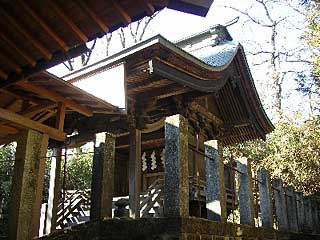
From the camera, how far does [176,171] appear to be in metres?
4.99

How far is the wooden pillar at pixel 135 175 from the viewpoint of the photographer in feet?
26.7

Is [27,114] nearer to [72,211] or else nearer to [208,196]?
[208,196]

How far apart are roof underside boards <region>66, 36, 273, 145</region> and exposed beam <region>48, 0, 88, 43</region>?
3699 millimetres

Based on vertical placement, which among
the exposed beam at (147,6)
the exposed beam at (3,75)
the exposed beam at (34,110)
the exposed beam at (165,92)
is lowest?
the exposed beam at (3,75)

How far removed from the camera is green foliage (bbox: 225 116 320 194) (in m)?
13.7

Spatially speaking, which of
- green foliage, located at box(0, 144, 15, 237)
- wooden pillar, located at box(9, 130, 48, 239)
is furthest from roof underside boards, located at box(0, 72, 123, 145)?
green foliage, located at box(0, 144, 15, 237)

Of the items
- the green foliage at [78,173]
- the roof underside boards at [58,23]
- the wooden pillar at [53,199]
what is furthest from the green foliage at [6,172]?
the roof underside boards at [58,23]

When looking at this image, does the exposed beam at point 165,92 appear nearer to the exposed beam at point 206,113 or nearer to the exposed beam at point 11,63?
the exposed beam at point 206,113

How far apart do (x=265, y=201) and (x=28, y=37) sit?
6.33 m

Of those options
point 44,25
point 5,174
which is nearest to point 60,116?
point 44,25

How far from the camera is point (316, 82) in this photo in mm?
16156

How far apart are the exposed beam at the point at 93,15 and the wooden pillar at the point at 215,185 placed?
10.2 feet

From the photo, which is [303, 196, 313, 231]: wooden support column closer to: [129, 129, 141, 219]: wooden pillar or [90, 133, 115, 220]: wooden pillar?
[129, 129, 141, 219]: wooden pillar

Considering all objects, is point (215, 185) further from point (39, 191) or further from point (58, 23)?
point (58, 23)
